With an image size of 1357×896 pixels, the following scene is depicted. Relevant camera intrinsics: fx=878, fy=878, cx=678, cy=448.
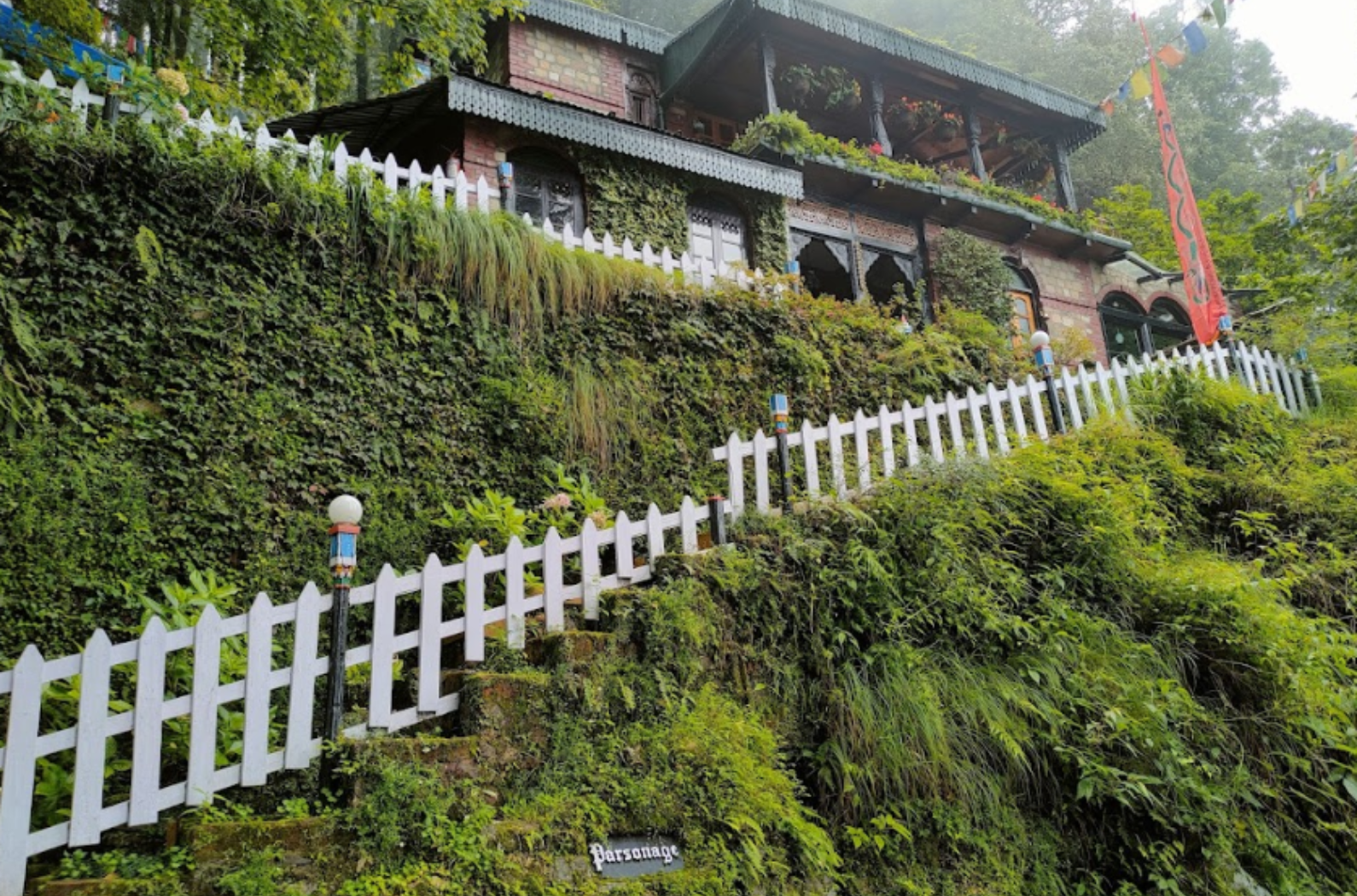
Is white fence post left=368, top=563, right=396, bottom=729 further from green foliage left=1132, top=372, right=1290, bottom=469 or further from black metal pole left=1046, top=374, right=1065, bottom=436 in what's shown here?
green foliage left=1132, top=372, right=1290, bottom=469

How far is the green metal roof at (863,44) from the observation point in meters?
14.7

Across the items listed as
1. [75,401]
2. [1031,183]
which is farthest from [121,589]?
[1031,183]

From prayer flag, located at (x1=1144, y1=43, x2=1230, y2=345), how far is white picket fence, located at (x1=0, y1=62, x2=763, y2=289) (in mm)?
5981

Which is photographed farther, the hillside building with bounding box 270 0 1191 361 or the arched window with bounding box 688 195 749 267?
the arched window with bounding box 688 195 749 267

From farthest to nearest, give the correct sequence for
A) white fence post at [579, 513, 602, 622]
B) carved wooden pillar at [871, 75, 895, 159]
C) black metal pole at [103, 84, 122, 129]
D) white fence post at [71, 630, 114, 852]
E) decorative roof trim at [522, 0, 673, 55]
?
1. carved wooden pillar at [871, 75, 895, 159]
2. decorative roof trim at [522, 0, 673, 55]
3. black metal pole at [103, 84, 122, 129]
4. white fence post at [579, 513, 602, 622]
5. white fence post at [71, 630, 114, 852]

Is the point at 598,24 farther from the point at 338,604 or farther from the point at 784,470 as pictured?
the point at 338,604

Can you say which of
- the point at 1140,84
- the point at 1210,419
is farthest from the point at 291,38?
the point at 1140,84

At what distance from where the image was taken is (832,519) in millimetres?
5352

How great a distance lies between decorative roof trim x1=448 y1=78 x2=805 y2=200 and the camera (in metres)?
10.9

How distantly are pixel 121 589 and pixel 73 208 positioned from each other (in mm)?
2634

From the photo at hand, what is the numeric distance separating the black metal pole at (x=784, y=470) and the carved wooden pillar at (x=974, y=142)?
1261cm

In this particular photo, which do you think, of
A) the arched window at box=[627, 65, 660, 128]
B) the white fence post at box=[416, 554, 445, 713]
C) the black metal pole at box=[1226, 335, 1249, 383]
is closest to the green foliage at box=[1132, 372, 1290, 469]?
the black metal pole at box=[1226, 335, 1249, 383]

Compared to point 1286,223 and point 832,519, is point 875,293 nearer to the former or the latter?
point 1286,223

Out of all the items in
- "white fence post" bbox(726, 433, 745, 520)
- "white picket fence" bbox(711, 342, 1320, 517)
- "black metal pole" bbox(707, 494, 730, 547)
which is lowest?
"black metal pole" bbox(707, 494, 730, 547)
